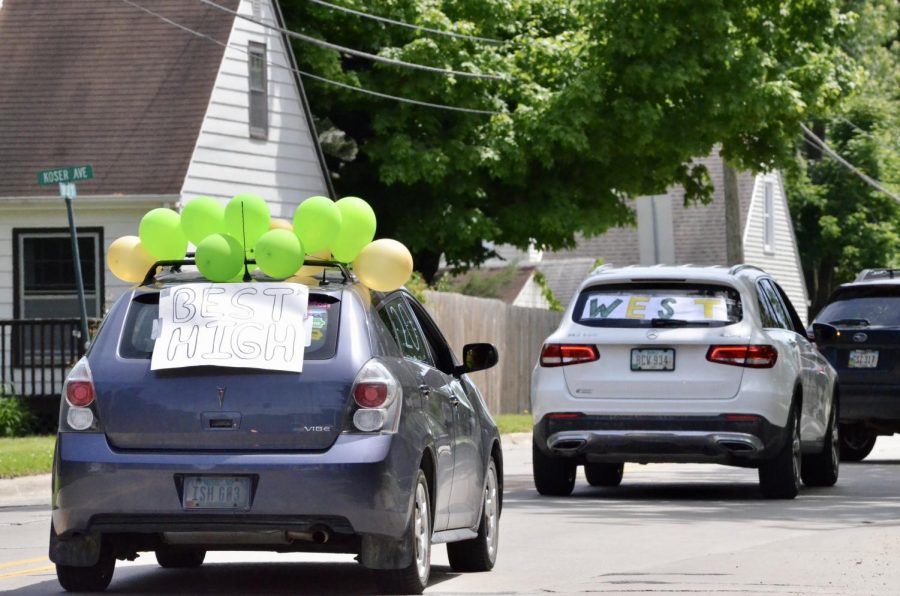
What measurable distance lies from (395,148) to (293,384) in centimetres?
2160

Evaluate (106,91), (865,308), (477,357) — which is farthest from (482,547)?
(106,91)

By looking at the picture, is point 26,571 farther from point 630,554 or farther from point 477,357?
point 630,554

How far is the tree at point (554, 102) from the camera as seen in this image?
1154 inches

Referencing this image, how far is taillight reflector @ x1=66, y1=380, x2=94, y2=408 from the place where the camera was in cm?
859

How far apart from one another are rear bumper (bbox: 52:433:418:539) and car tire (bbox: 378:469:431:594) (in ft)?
0.61

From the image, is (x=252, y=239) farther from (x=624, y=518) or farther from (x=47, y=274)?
(x=47, y=274)

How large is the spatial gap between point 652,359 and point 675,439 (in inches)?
26.4

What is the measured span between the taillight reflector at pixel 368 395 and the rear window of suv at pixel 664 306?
6626 mm

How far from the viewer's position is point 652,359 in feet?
48.5

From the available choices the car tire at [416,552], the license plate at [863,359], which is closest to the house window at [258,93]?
the license plate at [863,359]

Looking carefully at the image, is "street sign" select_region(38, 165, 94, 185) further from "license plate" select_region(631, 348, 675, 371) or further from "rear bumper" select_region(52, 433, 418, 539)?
"rear bumper" select_region(52, 433, 418, 539)

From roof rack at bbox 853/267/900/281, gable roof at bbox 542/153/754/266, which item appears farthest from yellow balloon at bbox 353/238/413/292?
gable roof at bbox 542/153/754/266

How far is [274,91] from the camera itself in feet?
94.2

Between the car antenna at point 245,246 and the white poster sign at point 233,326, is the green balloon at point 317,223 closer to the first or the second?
the car antenna at point 245,246
